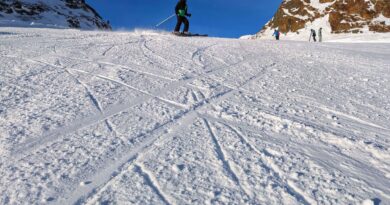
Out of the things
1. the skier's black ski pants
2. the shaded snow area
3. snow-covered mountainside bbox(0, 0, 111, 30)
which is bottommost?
the shaded snow area

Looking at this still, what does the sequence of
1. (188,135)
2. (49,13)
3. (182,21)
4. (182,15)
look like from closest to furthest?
1. (188,135)
2. (182,15)
3. (182,21)
4. (49,13)

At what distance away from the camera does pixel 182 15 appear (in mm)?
15875

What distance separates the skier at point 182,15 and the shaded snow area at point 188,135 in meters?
9.38

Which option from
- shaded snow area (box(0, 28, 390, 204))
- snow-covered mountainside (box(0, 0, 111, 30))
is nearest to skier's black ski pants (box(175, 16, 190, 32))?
shaded snow area (box(0, 28, 390, 204))

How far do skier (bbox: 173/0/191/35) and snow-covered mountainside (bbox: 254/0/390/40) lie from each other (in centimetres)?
3670

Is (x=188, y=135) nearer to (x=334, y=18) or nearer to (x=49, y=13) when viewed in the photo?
(x=49, y=13)

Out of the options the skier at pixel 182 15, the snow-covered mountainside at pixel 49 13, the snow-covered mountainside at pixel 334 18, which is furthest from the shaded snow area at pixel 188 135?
the snow-covered mountainside at pixel 334 18

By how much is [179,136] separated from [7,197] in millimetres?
1621

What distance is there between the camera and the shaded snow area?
8.11 feet

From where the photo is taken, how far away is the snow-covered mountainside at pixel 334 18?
49.0 m

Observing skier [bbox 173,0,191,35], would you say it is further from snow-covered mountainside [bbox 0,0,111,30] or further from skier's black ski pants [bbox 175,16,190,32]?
snow-covered mountainside [bbox 0,0,111,30]

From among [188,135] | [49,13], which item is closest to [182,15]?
[188,135]

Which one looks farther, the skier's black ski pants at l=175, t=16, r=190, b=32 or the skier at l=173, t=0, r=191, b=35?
the skier's black ski pants at l=175, t=16, r=190, b=32

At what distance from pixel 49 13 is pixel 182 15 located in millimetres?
31685
